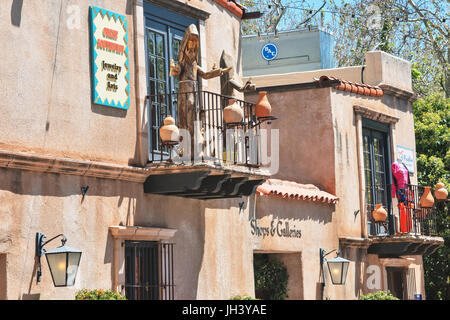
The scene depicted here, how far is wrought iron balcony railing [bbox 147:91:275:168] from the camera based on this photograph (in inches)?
513

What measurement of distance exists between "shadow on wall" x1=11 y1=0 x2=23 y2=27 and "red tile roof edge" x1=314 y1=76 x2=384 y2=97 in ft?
27.3

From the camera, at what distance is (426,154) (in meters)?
24.6

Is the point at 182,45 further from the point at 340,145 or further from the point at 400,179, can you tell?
the point at 400,179

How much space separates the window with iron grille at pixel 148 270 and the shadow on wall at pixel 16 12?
3.23 meters

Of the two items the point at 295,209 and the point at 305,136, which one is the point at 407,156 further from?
the point at 295,209

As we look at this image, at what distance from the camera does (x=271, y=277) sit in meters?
17.1

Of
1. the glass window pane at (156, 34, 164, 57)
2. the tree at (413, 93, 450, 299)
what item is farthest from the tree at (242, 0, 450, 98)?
the glass window pane at (156, 34, 164, 57)

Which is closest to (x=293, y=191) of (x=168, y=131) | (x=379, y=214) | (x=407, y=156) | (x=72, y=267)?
(x=379, y=214)

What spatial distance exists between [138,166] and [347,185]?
6706 mm

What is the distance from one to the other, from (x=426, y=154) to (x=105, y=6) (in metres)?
13.7

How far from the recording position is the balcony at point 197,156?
42.1 feet

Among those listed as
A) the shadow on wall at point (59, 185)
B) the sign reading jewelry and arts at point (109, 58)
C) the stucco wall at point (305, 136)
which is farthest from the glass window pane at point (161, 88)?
the stucco wall at point (305, 136)

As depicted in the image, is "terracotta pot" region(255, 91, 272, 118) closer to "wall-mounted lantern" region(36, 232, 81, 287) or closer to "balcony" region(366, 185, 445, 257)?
"wall-mounted lantern" region(36, 232, 81, 287)
